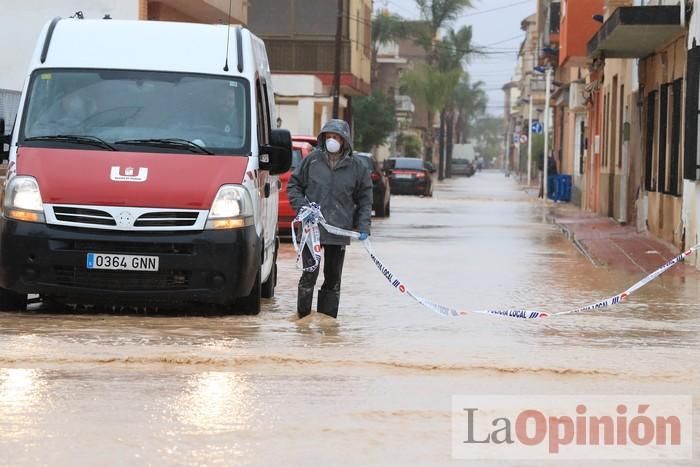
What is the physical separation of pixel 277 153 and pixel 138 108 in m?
1.19

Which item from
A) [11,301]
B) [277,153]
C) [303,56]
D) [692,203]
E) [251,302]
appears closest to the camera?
[11,301]

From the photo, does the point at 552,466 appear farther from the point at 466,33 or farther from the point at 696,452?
the point at 466,33

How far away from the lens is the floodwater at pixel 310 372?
287 inches

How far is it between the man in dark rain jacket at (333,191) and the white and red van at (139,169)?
1.33ft

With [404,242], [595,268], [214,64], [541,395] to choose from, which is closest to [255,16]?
[404,242]

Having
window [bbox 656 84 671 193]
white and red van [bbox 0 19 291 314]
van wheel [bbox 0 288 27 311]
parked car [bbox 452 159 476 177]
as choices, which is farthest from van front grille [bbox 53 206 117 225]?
parked car [bbox 452 159 476 177]

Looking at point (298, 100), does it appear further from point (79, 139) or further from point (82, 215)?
point (82, 215)

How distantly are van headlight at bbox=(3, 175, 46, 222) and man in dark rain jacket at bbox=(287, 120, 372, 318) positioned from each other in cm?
194

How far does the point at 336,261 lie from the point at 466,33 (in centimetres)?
10795

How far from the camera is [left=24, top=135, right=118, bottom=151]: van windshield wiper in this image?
41.1 feet

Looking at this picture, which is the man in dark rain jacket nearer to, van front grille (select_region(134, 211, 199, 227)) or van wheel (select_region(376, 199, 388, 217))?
van front grille (select_region(134, 211, 199, 227))

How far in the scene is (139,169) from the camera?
1224 cm

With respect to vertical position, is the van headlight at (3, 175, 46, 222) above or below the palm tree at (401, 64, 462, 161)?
below

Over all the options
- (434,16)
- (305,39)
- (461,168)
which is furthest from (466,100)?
(305,39)
